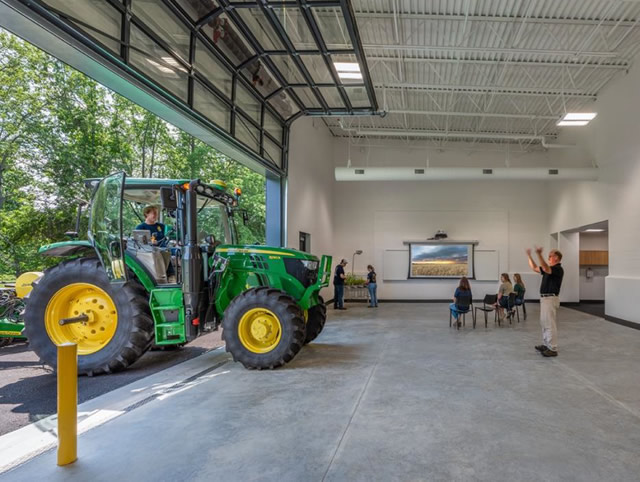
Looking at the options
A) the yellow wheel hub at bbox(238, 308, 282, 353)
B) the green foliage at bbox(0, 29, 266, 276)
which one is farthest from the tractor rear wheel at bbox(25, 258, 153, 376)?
the green foliage at bbox(0, 29, 266, 276)

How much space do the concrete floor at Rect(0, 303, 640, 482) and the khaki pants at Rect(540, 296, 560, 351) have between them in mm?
323

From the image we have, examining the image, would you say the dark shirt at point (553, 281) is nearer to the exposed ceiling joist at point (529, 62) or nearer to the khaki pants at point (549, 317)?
the khaki pants at point (549, 317)

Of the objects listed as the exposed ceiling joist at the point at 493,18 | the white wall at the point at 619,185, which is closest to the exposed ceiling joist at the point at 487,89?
the white wall at the point at 619,185

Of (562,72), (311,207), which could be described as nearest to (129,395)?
(311,207)

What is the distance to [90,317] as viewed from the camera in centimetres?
490

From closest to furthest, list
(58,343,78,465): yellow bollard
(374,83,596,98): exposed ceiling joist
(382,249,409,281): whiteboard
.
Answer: (58,343,78,465): yellow bollard
(374,83,596,98): exposed ceiling joist
(382,249,409,281): whiteboard

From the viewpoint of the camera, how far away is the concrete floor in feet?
8.36

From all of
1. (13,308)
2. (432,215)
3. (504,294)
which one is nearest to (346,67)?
(504,294)

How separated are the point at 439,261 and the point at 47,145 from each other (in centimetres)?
1344

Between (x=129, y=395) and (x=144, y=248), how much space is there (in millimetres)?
1832

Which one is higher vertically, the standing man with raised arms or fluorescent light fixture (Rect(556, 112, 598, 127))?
fluorescent light fixture (Rect(556, 112, 598, 127))

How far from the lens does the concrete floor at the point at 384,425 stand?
2.55 m

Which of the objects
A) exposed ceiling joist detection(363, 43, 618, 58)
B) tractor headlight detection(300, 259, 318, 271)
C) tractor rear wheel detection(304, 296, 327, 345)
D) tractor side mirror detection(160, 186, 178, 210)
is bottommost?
tractor rear wheel detection(304, 296, 327, 345)

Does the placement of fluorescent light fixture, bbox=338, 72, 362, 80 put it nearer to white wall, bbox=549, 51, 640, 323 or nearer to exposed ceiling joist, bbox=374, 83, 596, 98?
exposed ceiling joist, bbox=374, 83, 596, 98
